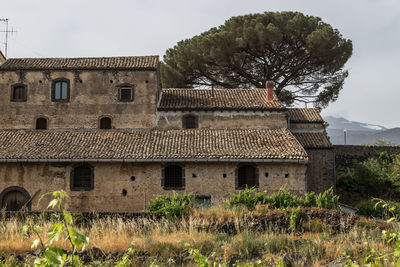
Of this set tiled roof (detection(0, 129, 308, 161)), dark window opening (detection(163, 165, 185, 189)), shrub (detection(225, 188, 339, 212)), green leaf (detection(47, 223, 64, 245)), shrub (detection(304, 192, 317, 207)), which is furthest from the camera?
dark window opening (detection(163, 165, 185, 189))

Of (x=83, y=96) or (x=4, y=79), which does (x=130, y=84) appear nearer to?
(x=83, y=96)

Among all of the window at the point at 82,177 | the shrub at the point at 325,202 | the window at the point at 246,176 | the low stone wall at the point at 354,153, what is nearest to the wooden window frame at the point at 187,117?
the window at the point at 246,176

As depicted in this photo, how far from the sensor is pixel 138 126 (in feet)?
82.6

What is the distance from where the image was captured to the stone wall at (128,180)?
20000 millimetres

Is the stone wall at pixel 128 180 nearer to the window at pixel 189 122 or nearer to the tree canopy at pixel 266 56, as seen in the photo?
the window at pixel 189 122

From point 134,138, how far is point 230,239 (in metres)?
A: 13.1

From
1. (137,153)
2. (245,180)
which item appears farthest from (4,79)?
(245,180)

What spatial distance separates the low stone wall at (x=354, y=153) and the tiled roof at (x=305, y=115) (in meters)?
4.12

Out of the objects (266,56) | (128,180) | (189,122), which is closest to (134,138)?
→ (128,180)

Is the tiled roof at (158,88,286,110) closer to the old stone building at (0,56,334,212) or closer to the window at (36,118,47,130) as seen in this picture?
the old stone building at (0,56,334,212)

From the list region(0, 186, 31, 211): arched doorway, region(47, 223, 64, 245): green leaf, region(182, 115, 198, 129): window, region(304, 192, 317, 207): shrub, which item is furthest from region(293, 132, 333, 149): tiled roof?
region(47, 223, 64, 245): green leaf

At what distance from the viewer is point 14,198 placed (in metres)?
20.2

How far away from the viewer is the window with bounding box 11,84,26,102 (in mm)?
25578

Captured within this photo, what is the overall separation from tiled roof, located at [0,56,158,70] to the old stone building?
0.21 ft
